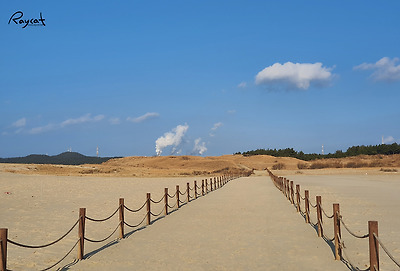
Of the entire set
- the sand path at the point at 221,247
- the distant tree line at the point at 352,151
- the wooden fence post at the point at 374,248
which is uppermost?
the distant tree line at the point at 352,151

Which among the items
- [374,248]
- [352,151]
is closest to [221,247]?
[374,248]

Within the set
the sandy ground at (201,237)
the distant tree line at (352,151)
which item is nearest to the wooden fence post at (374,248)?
the sandy ground at (201,237)

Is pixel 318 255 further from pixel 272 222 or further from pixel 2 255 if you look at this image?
pixel 2 255

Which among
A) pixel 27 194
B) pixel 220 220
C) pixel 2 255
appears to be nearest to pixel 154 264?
pixel 2 255

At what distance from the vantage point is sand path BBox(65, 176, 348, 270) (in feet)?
26.8

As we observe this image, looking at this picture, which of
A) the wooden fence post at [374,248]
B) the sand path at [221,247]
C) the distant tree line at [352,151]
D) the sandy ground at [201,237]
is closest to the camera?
the wooden fence post at [374,248]

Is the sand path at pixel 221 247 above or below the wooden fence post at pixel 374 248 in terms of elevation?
below

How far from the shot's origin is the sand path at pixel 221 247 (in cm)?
818

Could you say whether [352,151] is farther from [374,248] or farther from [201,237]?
[374,248]

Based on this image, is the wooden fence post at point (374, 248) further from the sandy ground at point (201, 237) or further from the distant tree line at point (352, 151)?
the distant tree line at point (352, 151)

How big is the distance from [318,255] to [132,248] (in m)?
4.33

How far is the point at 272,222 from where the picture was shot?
13.8m

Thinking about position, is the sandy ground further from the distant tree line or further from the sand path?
the distant tree line

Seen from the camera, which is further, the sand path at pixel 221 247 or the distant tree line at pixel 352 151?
the distant tree line at pixel 352 151
